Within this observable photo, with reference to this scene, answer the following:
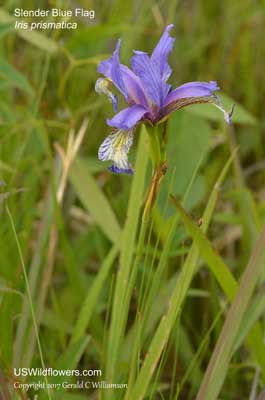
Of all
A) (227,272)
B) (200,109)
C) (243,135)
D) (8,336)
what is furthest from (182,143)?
(8,336)

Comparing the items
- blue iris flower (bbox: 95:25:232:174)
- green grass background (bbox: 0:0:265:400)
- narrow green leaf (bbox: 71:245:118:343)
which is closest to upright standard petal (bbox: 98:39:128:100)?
blue iris flower (bbox: 95:25:232:174)

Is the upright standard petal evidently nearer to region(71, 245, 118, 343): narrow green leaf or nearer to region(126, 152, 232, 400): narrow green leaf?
region(126, 152, 232, 400): narrow green leaf

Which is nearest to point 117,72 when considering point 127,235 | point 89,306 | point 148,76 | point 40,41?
point 148,76

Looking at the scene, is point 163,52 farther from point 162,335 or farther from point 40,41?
point 40,41

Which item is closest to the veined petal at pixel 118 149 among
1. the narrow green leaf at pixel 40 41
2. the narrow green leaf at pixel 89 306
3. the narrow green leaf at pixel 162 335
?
the narrow green leaf at pixel 162 335

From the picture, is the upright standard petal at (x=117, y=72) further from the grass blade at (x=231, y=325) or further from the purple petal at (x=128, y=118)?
the grass blade at (x=231, y=325)

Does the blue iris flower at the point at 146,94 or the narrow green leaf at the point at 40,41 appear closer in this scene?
the blue iris flower at the point at 146,94
